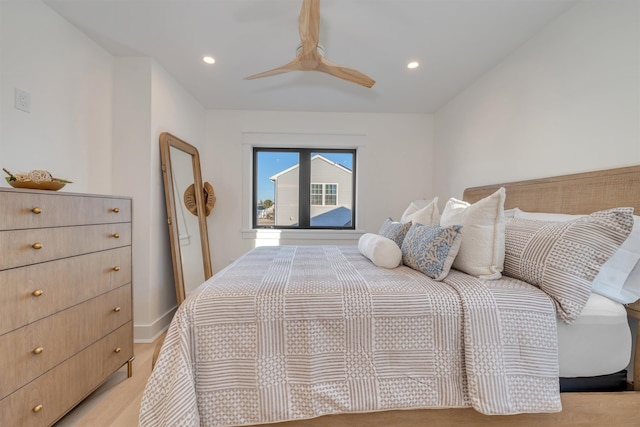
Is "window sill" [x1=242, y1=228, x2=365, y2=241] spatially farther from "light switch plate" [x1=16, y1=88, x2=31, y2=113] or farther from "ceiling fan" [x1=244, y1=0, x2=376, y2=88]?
"light switch plate" [x1=16, y1=88, x2=31, y2=113]

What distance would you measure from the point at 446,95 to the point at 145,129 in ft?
9.82

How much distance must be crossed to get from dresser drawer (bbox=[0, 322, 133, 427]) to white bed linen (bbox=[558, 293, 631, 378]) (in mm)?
2197

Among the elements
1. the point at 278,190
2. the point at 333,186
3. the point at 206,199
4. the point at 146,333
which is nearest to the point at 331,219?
the point at 333,186

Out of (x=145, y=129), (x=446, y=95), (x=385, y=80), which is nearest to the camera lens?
(x=145, y=129)

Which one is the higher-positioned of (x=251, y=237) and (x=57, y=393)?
(x=251, y=237)

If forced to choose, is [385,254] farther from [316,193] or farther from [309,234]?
[316,193]

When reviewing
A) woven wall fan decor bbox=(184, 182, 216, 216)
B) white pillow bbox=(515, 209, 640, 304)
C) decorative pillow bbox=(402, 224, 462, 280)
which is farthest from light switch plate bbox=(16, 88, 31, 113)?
white pillow bbox=(515, 209, 640, 304)

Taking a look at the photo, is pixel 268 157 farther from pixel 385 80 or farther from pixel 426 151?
pixel 426 151

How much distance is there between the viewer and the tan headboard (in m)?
1.22

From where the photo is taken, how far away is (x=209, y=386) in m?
0.91

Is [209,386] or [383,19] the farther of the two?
[383,19]

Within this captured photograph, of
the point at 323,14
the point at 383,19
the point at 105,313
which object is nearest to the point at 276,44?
the point at 323,14

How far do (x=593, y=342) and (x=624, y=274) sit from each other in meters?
0.32

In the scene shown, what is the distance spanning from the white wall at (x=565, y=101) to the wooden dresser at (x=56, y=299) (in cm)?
279
